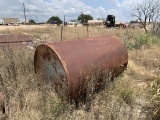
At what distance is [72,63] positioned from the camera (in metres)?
3.97

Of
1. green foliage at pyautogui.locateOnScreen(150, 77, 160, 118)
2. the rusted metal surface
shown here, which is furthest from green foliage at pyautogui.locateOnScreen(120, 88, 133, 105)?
the rusted metal surface

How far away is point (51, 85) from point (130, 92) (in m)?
1.59

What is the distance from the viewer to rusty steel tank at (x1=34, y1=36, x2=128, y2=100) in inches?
154

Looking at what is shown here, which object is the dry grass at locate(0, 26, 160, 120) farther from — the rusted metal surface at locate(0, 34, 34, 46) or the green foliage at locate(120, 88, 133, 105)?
the rusted metal surface at locate(0, 34, 34, 46)

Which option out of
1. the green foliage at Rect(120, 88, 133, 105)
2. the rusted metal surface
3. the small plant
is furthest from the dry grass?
the rusted metal surface

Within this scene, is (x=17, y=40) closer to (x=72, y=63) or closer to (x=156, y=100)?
(x=72, y=63)

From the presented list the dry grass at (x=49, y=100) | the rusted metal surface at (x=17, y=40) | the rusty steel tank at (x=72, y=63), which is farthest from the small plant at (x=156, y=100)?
the rusted metal surface at (x=17, y=40)

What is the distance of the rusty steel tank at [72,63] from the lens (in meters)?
3.91

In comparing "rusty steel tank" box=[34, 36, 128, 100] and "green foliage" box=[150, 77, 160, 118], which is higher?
"rusty steel tank" box=[34, 36, 128, 100]

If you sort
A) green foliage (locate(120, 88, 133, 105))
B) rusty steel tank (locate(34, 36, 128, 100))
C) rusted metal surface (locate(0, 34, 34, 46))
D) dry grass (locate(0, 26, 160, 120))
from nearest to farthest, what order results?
dry grass (locate(0, 26, 160, 120)), rusty steel tank (locate(34, 36, 128, 100)), green foliage (locate(120, 88, 133, 105)), rusted metal surface (locate(0, 34, 34, 46))

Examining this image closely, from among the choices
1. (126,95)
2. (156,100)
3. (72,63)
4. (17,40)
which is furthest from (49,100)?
(17,40)

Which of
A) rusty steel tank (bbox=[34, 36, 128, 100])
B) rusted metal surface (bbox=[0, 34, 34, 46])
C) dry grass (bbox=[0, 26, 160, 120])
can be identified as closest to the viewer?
dry grass (bbox=[0, 26, 160, 120])

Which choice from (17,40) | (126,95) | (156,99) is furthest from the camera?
(17,40)

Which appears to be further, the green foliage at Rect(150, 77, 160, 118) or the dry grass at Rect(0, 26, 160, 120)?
the green foliage at Rect(150, 77, 160, 118)
